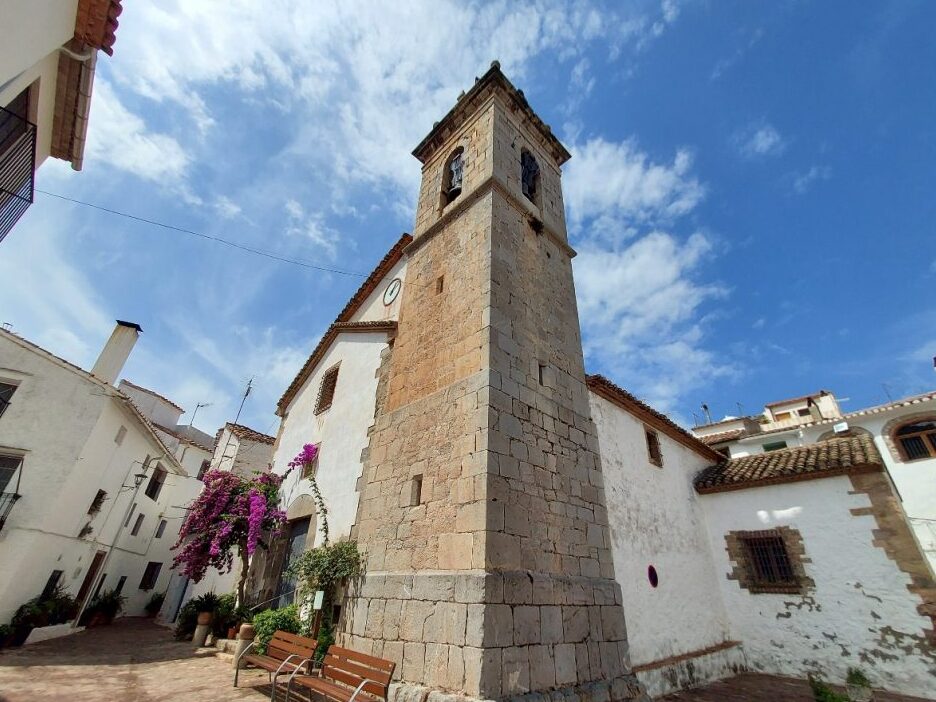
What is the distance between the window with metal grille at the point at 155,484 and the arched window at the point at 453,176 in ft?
48.9

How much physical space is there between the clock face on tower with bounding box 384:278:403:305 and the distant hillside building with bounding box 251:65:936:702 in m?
0.09

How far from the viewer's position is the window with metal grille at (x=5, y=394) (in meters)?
9.91

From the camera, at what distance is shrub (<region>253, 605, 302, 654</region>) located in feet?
20.6

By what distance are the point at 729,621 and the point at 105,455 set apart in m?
16.6

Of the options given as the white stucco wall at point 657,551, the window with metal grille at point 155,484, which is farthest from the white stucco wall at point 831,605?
the window with metal grille at point 155,484

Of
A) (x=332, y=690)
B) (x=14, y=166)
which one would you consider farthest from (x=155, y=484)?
(x=332, y=690)

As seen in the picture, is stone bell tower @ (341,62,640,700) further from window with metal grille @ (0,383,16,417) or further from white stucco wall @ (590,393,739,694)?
window with metal grille @ (0,383,16,417)

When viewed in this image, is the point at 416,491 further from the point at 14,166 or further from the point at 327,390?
the point at 14,166

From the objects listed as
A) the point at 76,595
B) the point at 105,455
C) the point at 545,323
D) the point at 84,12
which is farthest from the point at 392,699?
the point at 76,595

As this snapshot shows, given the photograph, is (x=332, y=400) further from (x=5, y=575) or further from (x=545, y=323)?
(x=5, y=575)

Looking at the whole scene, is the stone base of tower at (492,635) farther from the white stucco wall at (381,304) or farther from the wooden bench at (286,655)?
the white stucco wall at (381,304)

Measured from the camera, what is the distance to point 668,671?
776 cm

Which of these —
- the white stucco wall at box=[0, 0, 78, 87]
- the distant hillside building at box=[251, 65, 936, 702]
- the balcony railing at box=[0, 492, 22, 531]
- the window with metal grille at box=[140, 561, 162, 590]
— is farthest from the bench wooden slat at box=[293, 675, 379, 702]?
the window with metal grille at box=[140, 561, 162, 590]

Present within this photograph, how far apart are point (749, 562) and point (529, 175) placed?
10655mm
